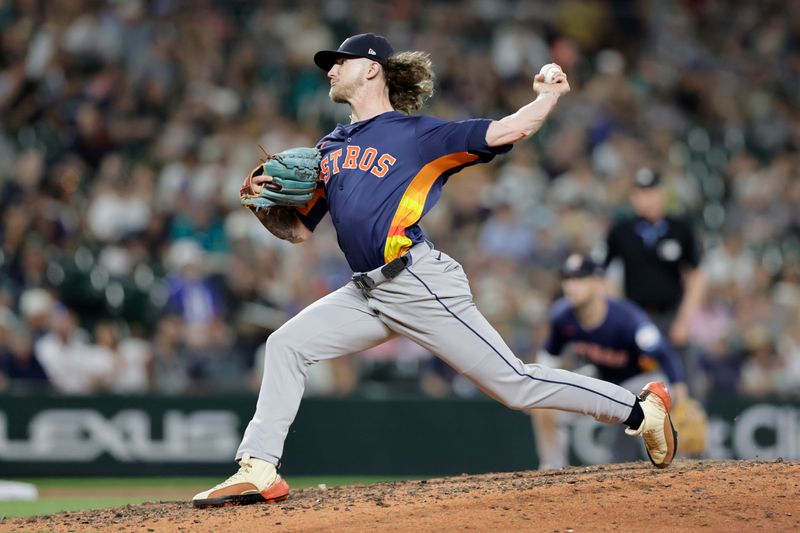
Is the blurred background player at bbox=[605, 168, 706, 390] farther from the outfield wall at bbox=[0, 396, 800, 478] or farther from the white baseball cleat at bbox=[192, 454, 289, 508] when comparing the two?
the white baseball cleat at bbox=[192, 454, 289, 508]

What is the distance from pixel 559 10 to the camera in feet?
52.7

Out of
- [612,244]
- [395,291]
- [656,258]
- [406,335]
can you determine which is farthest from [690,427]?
[395,291]

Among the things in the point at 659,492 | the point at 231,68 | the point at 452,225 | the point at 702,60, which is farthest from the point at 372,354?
the point at 702,60

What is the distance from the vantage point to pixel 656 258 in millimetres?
8773

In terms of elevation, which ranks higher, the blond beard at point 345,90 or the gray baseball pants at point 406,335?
the blond beard at point 345,90

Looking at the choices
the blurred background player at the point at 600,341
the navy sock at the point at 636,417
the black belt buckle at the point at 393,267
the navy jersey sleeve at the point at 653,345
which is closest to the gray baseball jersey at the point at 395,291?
the black belt buckle at the point at 393,267

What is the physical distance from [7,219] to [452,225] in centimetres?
468

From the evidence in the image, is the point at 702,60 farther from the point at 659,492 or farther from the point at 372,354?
the point at 659,492

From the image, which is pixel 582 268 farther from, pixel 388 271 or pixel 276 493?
pixel 276 493

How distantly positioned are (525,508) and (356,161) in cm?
178

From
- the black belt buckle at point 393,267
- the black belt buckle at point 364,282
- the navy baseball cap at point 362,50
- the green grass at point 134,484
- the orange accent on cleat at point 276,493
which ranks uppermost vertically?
the navy baseball cap at point 362,50

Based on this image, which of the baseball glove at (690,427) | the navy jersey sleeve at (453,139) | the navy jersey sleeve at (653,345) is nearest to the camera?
the navy jersey sleeve at (453,139)

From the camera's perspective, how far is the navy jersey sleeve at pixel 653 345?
25.5 ft

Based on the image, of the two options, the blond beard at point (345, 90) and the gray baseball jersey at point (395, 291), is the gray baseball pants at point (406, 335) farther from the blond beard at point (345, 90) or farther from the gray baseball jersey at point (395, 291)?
the blond beard at point (345, 90)
